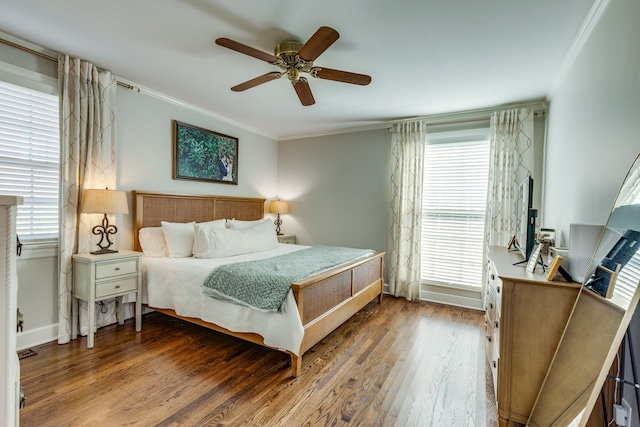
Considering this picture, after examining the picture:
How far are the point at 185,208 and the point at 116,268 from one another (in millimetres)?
1181

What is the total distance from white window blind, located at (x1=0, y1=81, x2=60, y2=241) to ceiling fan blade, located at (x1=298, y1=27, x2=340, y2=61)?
2.35 metres

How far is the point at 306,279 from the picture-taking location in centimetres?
235

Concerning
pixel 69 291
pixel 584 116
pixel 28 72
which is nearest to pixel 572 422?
pixel 584 116

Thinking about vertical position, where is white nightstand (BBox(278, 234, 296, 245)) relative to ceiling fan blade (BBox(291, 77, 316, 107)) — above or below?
below

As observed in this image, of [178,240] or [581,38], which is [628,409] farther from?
[178,240]

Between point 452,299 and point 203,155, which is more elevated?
point 203,155

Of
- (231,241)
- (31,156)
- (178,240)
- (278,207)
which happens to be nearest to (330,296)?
(231,241)

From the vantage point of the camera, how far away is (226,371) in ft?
7.32

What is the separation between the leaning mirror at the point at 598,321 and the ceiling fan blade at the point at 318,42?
1.57 meters

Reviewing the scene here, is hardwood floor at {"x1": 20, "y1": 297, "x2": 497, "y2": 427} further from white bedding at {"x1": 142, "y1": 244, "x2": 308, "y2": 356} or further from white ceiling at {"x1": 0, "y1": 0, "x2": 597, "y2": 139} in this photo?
white ceiling at {"x1": 0, "y1": 0, "x2": 597, "y2": 139}

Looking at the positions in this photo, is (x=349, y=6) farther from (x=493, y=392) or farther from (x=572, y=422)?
(x=493, y=392)

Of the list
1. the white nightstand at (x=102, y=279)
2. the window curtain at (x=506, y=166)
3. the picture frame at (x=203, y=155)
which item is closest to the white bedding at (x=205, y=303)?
the white nightstand at (x=102, y=279)

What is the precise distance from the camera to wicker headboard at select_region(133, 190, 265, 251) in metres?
3.24

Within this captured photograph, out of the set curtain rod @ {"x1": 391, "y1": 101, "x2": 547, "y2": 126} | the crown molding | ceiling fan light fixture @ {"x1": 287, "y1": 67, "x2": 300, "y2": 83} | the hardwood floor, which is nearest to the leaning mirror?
the hardwood floor
